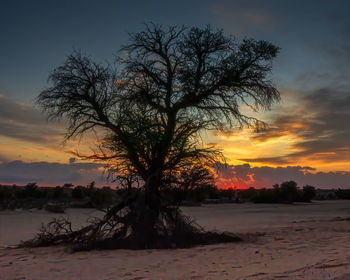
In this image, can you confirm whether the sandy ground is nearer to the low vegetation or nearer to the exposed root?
the exposed root

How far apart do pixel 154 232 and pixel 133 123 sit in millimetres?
3309

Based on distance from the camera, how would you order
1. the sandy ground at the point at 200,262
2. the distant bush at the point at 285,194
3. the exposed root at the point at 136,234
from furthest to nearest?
1. the distant bush at the point at 285,194
2. the exposed root at the point at 136,234
3. the sandy ground at the point at 200,262

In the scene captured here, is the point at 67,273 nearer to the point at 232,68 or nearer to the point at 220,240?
the point at 220,240

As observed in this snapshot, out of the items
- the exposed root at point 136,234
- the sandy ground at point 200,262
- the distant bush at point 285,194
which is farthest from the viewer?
the distant bush at point 285,194

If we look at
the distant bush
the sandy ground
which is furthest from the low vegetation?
the sandy ground

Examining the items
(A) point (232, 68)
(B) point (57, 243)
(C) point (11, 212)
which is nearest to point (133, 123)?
(A) point (232, 68)

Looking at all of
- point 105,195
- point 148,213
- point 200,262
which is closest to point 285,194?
point 105,195

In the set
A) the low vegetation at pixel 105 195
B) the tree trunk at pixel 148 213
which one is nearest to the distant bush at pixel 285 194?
the low vegetation at pixel 105 195

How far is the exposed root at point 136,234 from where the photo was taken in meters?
11.9

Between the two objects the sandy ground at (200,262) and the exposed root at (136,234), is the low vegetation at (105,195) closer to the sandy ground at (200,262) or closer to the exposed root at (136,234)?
the exposed root at (136,234)

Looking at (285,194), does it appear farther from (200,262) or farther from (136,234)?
(200,262)

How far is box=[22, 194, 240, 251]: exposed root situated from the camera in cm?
1190

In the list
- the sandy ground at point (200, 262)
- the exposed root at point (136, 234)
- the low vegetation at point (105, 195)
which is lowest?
the sandy ground at point (200, 262)

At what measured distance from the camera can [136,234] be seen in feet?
39.4
